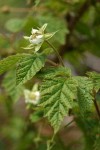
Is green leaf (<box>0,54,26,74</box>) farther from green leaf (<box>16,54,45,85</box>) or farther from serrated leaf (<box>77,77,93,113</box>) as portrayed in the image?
serrated leaf (<box>77,77,93,113</box>)

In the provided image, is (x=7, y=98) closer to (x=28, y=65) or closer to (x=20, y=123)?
(x=20, y=123)

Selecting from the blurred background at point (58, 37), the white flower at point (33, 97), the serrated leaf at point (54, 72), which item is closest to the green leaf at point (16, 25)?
the blurred background at point (58, 37)

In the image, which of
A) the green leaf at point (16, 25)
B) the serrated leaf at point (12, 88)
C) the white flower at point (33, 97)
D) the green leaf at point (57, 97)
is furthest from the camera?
the green leaf at point (16, 25)

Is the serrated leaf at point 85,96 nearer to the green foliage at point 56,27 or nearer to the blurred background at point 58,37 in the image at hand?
the blurred background at point 58,37

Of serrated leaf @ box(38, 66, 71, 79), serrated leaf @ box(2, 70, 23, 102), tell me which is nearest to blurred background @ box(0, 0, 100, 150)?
serrated leaf @ box(2, 70, 23, 102)

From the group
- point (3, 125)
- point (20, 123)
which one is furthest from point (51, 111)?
point (3, 125)

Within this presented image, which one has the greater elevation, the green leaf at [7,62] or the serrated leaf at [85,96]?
the green leaf at [7,62]

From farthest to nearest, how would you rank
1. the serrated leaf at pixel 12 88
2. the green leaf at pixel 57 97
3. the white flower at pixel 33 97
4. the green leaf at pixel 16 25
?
the green leaf at pixel 16 25 < the serrated leaf at pixel 12 88 < the white flower at pixel 33 97 < the green leaf at pixel 57 97
